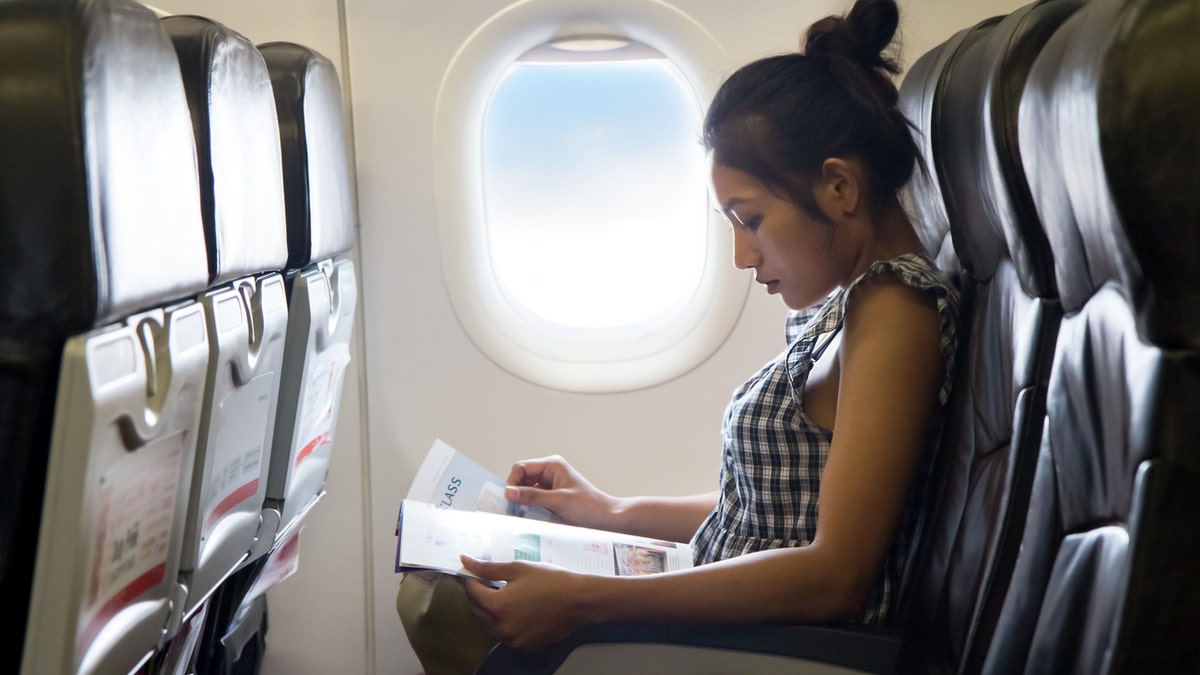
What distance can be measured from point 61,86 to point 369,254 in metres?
1.73

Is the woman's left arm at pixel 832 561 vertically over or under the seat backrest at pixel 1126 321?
under

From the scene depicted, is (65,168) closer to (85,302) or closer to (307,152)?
(85,302)

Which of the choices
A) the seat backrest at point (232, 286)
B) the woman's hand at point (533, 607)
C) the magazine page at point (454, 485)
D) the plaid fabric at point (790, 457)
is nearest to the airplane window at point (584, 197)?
the magazine page at point (454, 485)

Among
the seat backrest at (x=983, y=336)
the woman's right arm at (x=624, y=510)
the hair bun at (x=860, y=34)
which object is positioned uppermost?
the hair bun at (x=860, y=34)

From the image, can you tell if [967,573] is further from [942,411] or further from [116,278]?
[116,278]

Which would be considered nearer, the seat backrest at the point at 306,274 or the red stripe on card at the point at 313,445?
the seat backrest at the point at 306,274

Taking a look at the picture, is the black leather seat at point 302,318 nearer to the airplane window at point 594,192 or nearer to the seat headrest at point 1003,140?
the airplane window at point 594,192

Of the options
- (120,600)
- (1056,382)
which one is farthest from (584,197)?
(1056,382)

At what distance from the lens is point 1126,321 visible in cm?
78

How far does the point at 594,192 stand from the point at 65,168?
1.98 metres

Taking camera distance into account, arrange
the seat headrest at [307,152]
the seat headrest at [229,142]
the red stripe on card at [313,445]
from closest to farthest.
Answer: the seat headrest at [229,142]
the seat headrest at [307,152]
the red stripe on card at [313,445]

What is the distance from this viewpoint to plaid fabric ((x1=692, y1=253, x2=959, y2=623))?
146cm

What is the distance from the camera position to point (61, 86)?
84 centimetres

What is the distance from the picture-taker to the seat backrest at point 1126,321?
2.20 ft
